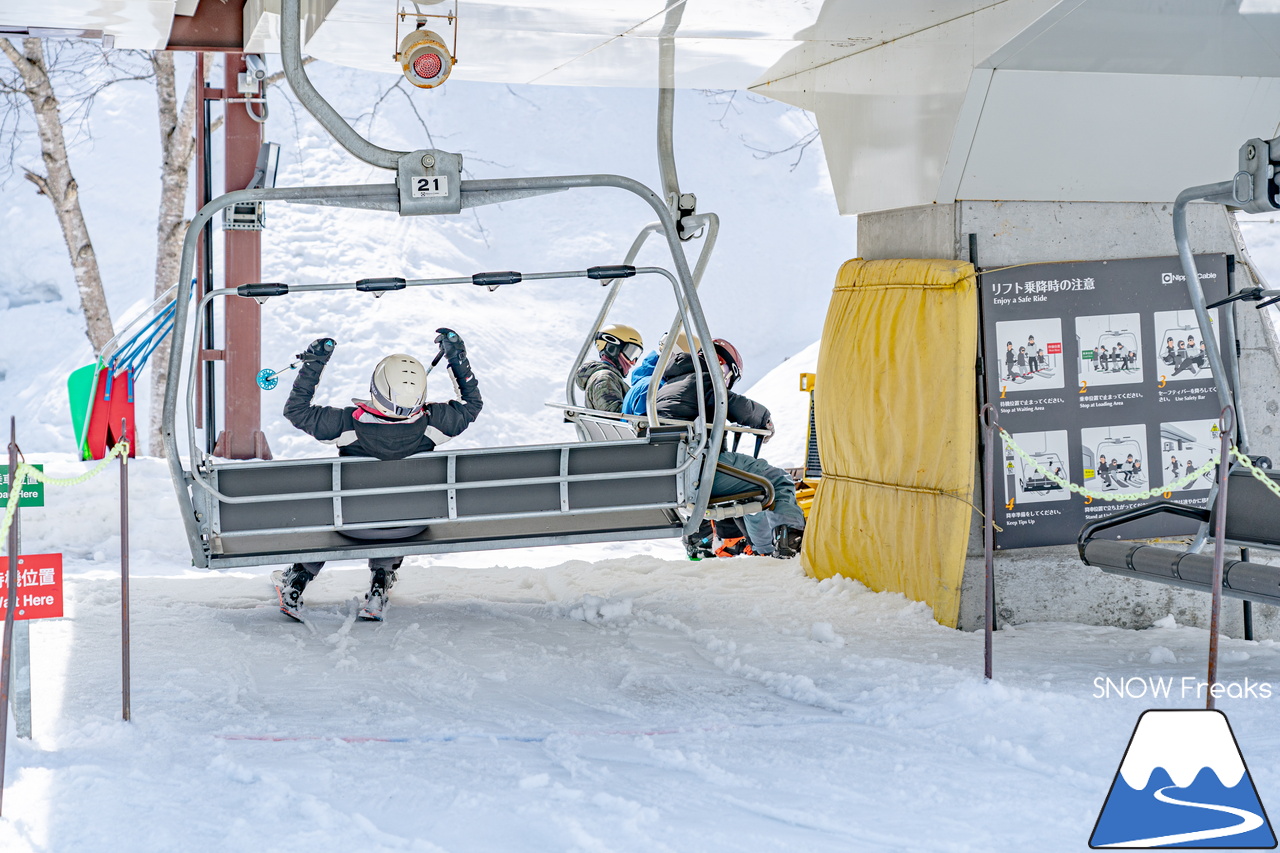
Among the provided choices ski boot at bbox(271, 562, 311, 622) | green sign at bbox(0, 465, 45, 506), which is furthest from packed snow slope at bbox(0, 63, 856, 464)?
green sign at bbox(0, 465, 45, 506)

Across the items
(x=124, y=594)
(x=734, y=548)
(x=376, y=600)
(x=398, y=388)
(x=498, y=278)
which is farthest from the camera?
(x=734, y=548)

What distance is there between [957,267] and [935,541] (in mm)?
1261

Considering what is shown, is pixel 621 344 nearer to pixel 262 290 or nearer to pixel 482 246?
pixel 262 290

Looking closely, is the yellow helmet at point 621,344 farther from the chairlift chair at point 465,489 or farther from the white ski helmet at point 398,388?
the chairlift chair at point 465,489

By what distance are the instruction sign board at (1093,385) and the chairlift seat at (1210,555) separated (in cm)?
53

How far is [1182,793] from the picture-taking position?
326 cm

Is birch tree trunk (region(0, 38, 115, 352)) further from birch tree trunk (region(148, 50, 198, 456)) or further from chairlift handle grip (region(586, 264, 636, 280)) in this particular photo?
chairlift handle grip (region(586, 264, 636, 280))

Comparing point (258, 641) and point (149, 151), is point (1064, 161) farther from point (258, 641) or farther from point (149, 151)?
point (149, 151)

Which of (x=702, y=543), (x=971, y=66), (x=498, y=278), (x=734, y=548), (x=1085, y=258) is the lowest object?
(x=734, y=548)

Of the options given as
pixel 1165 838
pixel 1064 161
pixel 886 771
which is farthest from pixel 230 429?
pixel 1165 838

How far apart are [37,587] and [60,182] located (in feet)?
38.0

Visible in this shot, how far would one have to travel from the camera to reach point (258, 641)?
549 cm

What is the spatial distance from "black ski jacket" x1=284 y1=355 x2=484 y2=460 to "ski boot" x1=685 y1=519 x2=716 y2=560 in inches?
116


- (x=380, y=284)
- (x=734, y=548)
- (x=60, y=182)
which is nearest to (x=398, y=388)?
(x=380, y=284)
